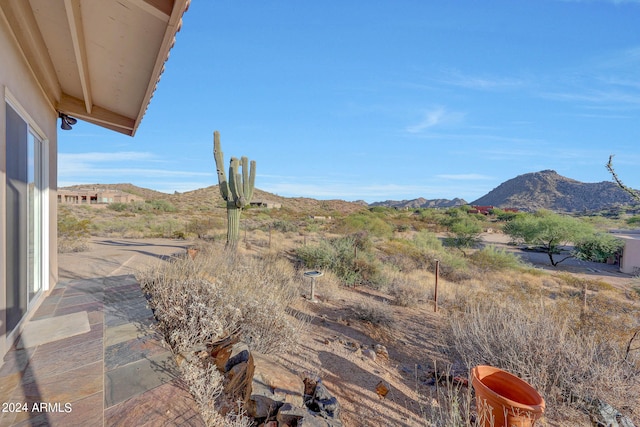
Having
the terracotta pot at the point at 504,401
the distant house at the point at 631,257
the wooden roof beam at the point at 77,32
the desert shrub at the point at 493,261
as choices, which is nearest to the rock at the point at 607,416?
the terracotta pot at the point at 504,401

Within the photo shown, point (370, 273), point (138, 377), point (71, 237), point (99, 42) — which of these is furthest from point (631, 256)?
point (71, 237)

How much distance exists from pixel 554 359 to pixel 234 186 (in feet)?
Answer: 29.8

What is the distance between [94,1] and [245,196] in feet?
26.4

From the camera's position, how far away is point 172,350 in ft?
10.4

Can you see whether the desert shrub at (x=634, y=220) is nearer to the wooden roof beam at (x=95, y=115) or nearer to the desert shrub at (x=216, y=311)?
the desert shrub at (x=216, y=311)

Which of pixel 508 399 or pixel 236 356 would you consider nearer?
pixel 508 399

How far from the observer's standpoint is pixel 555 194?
245 feet

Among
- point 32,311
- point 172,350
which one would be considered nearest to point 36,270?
point 32,311

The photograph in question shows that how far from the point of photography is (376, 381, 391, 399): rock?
3811 mm

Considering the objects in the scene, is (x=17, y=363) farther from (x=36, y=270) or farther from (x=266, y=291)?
(x=266, y=291)

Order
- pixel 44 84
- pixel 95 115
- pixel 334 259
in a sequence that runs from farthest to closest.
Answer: pixel 334 259
pixel 95 115
pixel 44 84

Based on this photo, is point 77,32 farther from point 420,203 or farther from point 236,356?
point 420,203

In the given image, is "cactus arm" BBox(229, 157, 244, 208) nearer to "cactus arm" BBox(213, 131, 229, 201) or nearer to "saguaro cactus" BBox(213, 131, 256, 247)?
"saguaro cactus" BBox(213, 131, 256, 247)

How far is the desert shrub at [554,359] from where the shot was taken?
11.4 ft
